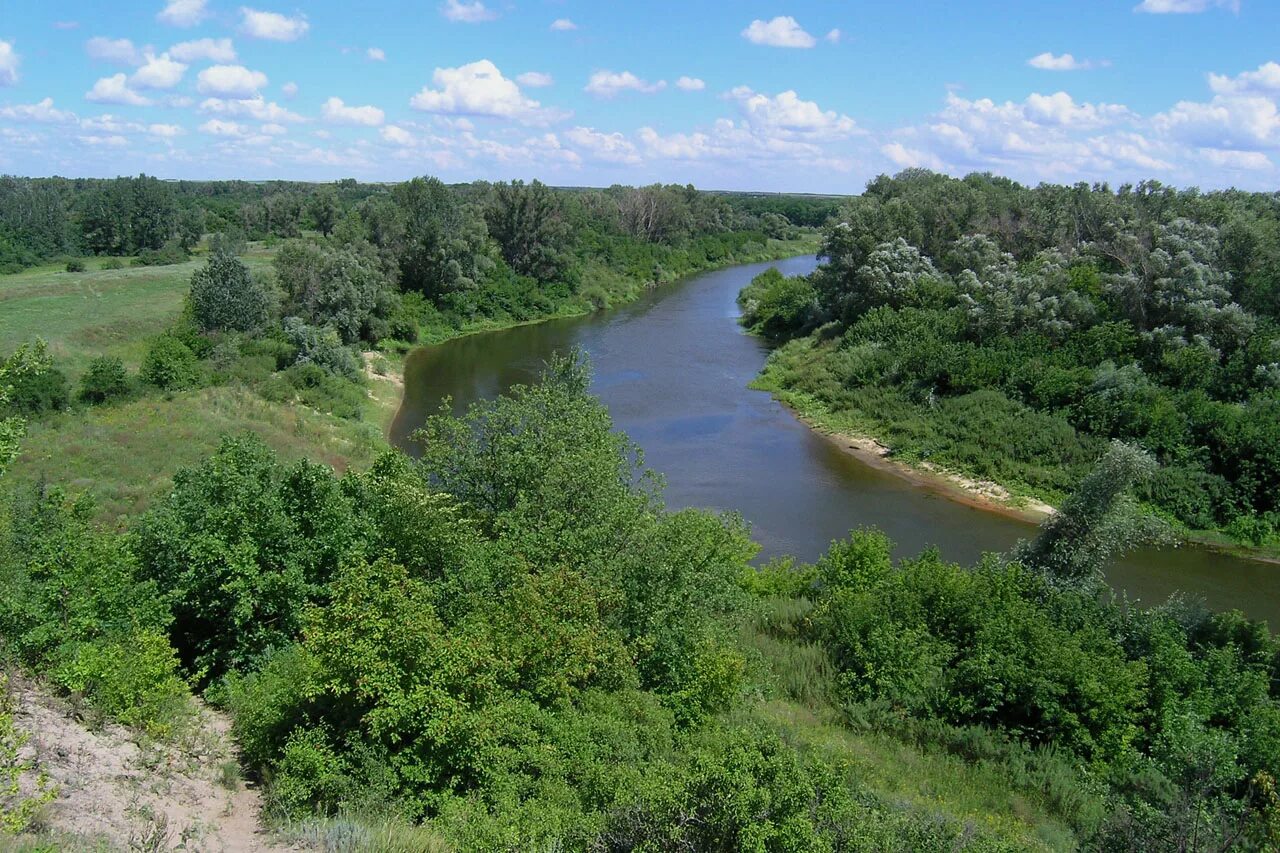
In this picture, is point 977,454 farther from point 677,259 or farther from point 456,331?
point 677,259

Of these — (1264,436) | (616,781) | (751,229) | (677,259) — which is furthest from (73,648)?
(751,229)

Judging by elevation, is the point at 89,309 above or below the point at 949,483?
above

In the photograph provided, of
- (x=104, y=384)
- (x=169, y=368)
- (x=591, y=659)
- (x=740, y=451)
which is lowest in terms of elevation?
(x=740, y=451)

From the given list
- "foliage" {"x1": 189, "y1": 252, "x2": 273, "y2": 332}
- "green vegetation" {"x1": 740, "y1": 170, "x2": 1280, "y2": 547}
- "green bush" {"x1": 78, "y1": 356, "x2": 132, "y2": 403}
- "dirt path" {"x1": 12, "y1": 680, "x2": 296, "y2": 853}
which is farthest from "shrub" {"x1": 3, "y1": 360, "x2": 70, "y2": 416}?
"green vegetation" {"x1": 740, "y1": 170, "x2": 1280, "y2": 547}

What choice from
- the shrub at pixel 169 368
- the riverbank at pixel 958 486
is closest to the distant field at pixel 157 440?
the shrub at pixel 169 368

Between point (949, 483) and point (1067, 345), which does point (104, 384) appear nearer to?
point (949, 483)

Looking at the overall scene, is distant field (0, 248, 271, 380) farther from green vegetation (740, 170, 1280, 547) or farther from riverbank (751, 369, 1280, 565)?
green vegetation (740, 170, 1280, 547)

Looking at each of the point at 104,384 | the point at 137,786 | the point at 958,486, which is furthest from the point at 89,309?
the point at 137,786
